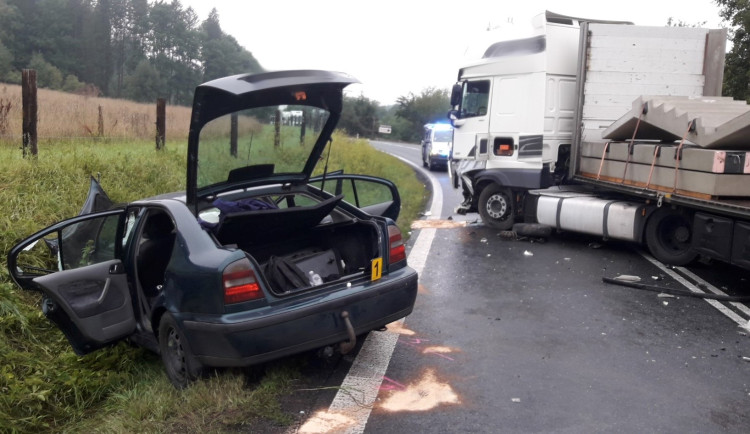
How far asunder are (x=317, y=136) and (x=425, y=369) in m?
2.10

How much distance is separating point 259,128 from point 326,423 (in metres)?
2.40

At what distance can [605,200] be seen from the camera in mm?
9055

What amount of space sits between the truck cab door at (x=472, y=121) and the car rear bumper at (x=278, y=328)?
7.01 m

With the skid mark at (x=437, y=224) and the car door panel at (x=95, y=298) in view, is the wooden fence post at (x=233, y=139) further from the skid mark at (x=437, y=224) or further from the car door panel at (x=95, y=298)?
the skid mark at (x=437, y=224)

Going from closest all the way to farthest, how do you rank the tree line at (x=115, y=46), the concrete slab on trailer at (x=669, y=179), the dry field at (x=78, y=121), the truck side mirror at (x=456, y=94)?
1. the concrete slab on trailer at (x=669, y=179)
2. the dry field at (x=78, y=121)
3. the truck side mirror at (x=456, y=94)
4. the tree line at (x=115, y=46)

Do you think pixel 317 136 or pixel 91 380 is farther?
pixel 317 136

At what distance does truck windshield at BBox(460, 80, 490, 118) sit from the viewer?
35.3 ft

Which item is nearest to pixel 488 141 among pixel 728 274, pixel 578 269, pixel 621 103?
pixel 621 103

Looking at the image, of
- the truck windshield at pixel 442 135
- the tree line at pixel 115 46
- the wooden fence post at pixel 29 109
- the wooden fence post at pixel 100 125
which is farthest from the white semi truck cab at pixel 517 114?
the truck windshield at pixel 442 135

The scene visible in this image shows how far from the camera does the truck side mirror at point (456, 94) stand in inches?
439

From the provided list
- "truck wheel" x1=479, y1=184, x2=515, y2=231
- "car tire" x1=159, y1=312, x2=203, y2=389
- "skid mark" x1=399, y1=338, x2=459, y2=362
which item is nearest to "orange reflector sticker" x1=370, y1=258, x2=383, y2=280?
"skid mark" x1=399, y1=338, x2=459, y2=362

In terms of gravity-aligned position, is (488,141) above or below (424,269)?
above

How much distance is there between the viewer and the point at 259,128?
16.3ft

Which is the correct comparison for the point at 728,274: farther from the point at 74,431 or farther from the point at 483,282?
the point at 74,431
